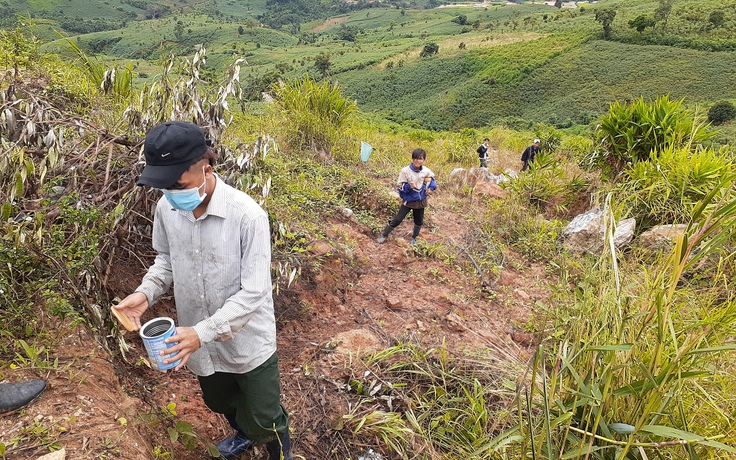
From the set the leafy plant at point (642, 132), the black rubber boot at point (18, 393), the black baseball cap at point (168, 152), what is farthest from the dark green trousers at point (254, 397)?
the leafy plant at point (642, 132)

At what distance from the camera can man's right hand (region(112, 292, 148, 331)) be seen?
1.48 metres

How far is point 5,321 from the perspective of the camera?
1742 mm

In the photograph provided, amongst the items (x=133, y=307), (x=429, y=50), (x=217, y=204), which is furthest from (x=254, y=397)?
(x=429, y=50)

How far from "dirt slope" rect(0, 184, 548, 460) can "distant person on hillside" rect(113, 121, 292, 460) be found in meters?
0.38

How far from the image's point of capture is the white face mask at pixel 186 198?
1.39m

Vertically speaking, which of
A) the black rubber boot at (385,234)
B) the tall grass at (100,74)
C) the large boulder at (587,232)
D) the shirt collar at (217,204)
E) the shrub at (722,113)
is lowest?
the shrub at (722,113)

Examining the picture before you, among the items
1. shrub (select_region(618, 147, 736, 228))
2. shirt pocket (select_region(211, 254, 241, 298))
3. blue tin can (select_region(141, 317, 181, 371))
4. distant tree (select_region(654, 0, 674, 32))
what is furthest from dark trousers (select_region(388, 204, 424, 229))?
distant tree (select_region(654, 0, 674, 32))

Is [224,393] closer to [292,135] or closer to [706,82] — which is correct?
[292,135]

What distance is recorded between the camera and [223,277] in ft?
4.90

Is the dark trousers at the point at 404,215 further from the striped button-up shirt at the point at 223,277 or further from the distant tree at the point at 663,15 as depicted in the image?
the distant tree at the point at 663,15

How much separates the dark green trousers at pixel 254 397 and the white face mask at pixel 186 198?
2.33 feet

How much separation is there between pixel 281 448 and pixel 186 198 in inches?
46.3

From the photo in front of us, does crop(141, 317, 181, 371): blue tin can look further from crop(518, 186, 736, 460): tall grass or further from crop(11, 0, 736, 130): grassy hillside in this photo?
crop(11, 0, 736, 130): grassy hillside

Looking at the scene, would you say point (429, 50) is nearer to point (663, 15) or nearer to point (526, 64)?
point (526, 64)
